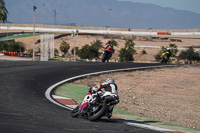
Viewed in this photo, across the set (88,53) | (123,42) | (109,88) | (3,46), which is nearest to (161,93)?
(109,88)

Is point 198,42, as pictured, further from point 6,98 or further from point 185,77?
point 6,98

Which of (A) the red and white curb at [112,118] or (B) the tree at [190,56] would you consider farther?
(B) the tree at [190,56]

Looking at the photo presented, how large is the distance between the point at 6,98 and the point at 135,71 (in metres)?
14.5

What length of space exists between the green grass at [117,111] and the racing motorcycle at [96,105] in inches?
58.3

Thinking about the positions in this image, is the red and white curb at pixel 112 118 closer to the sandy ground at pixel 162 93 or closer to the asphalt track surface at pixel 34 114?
the asphalt track surface at pixel 34 114

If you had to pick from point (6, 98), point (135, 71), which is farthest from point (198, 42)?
point (6, 98)

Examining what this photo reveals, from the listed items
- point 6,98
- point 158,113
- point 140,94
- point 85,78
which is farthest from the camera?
point 85,78

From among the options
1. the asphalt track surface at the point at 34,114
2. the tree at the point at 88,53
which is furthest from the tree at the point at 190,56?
the asphalt track surface at the point at 34,114

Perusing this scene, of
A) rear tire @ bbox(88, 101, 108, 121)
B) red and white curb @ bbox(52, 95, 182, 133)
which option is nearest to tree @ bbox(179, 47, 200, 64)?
red and white curb @ bbox(52, 95, 182, 133)

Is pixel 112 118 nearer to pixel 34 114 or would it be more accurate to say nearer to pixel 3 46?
pixel 34 114

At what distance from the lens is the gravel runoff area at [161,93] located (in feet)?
42.0

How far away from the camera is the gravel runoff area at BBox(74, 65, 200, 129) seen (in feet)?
42.0

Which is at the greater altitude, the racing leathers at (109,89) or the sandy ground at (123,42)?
the sandy ground at (123,42)

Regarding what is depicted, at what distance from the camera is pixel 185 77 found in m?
24.4
